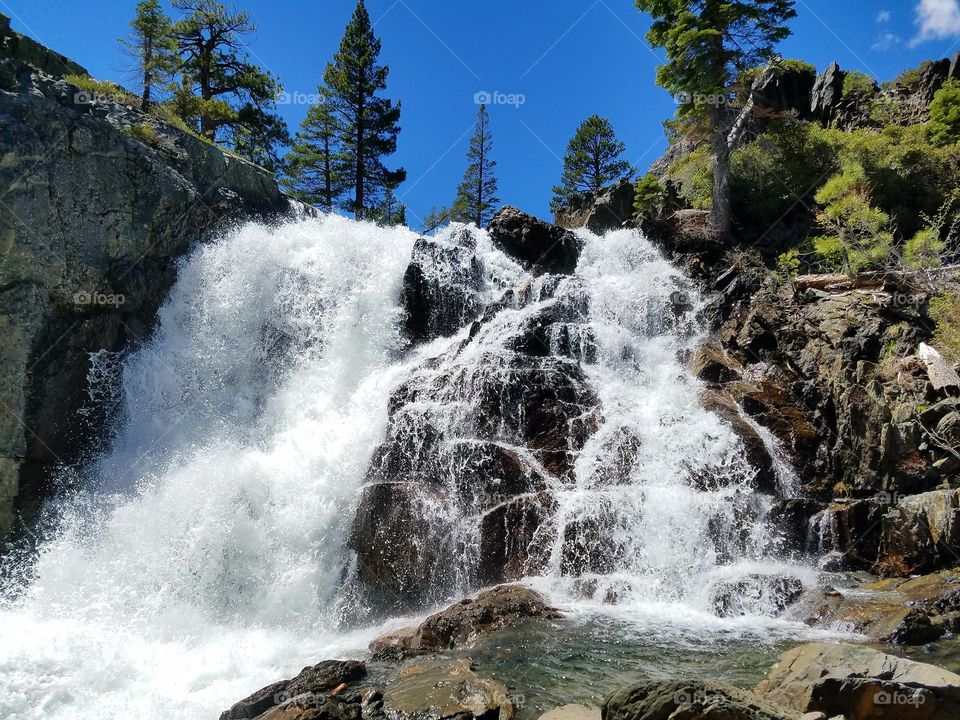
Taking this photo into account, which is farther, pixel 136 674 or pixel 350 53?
pixel 350 53

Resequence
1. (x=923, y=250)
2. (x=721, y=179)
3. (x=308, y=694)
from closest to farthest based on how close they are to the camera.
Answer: (x=308, y=694) → (x=923, y=250) → (x=721, y=179)

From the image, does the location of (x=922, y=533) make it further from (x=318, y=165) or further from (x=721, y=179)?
(x=318, y=165)

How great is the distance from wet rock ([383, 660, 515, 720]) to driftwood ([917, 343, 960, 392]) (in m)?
10.8

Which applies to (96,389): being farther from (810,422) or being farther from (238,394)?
(810,422)

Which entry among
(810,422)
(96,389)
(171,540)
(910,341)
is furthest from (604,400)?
(96,389)

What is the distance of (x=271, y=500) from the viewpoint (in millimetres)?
12766

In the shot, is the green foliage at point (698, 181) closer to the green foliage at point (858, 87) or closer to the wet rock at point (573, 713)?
the green foliage at point (858, 87)

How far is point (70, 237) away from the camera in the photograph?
53.3 ft

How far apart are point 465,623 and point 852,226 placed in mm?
16128

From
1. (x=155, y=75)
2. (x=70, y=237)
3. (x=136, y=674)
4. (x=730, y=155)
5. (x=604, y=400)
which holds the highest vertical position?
(x=155, y=75)

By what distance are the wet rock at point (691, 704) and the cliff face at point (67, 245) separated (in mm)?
14574

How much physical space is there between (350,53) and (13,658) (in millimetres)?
33860

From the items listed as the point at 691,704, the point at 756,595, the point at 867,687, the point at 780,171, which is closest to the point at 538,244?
the point at 780,171

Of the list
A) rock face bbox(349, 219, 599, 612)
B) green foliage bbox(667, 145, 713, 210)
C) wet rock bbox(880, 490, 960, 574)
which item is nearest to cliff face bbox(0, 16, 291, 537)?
rock face bbox(349, 219, 599, 612)
